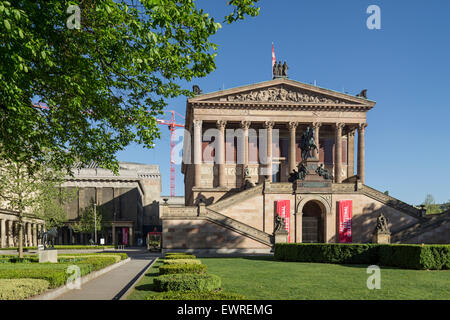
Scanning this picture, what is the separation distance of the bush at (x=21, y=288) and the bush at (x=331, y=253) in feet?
75.7

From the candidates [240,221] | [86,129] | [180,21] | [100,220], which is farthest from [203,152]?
[180,21]

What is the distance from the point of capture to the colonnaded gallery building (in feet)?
165

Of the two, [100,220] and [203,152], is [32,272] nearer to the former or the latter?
[203,152]

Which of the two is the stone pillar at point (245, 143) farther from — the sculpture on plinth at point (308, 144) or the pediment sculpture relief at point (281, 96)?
the sculpture on plinth at point (308, 144)

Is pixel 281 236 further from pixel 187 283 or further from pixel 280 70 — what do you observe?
pixel 280 70

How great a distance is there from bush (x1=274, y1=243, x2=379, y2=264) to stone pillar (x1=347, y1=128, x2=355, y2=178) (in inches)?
1545

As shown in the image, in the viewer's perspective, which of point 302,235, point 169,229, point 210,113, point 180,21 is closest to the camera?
point 180,21

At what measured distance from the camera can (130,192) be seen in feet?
345

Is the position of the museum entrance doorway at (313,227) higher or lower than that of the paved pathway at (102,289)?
lower

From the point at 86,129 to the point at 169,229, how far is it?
1224 inches

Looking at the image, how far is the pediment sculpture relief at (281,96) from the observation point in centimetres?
6831

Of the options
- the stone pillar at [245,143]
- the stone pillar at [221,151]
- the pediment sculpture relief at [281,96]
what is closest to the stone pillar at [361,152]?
the pediment sculpture relief at [281,96]

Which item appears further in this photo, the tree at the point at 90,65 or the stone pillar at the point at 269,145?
the stone pillar at the point at 269,145

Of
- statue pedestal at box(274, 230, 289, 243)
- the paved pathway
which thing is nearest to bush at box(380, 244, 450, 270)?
statue pedestal at box(274, 230, 289, 243)
